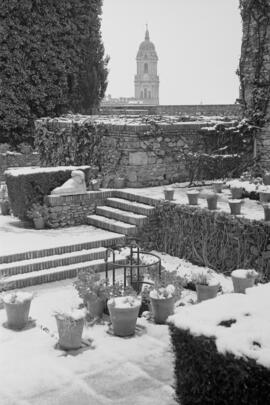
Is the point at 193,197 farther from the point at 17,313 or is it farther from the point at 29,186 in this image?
the point at 17,313

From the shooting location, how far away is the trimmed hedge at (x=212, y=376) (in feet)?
11.8

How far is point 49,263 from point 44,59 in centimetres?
1399

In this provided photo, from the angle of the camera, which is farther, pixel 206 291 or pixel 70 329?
pixel 206 291

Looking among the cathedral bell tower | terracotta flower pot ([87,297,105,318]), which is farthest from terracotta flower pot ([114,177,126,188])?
the cathedral bell tower

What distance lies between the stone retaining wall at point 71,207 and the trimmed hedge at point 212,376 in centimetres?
783

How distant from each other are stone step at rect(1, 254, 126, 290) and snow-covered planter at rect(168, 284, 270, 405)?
456 cm

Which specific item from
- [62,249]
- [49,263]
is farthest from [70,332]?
[62,249]

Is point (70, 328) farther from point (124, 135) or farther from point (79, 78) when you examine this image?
point (79, 78)

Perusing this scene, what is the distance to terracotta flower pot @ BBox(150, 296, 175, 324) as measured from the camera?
275 inches

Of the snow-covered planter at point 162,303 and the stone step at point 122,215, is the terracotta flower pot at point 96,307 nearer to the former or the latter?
the snow-covered planter at point 162,303

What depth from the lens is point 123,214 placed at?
11.5 meters

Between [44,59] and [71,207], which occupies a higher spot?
[44,59]

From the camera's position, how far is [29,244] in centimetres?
1006

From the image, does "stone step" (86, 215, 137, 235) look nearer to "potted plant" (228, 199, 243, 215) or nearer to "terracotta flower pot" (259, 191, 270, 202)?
"potted plant" (228, 199, 243, 215)
